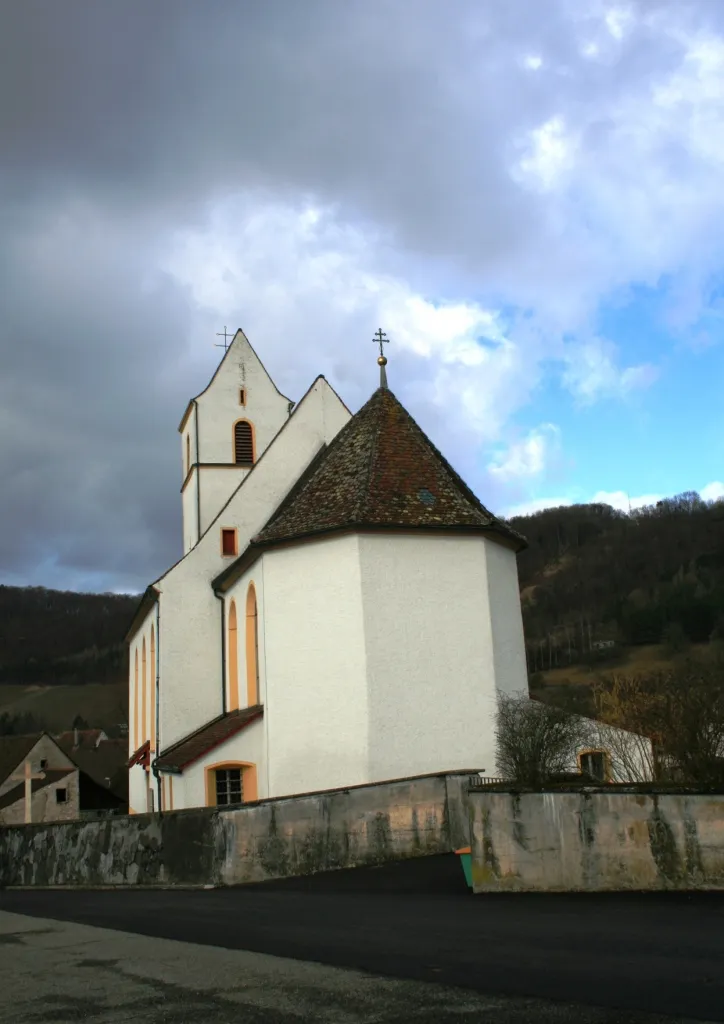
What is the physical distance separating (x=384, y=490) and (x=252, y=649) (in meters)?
5.39

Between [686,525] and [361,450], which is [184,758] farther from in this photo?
[686,525]

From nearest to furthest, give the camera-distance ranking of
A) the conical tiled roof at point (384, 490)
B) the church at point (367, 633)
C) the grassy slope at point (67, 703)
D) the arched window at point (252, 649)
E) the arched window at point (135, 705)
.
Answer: the church at point (367, 633)
the conical tiled roof at point (384, 490)
the arched window at point (252, 649)
the arched window at point (135, 705)
the grassy slope at point (67, 703)

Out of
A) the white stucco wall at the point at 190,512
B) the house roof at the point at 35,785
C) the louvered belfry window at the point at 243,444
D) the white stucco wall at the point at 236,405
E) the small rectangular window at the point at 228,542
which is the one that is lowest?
the house roof at the point at 35,785

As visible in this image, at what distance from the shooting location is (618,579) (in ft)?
373

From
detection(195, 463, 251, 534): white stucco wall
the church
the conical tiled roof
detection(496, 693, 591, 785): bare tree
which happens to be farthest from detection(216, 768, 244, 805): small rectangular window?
detection(195, 463, 251, 534): white stucco wall

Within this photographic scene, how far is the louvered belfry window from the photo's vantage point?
1266 inches

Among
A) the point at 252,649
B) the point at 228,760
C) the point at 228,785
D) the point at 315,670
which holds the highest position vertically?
the point at 252,649

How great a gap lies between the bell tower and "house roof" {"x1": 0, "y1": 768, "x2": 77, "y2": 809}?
27784mm

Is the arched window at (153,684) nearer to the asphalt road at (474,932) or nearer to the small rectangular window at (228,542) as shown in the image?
the small rectangular window at (228,542)

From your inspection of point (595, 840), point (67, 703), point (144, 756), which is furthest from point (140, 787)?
point (67, 703)

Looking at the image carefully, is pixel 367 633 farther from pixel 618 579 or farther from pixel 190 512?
pixel 618 579

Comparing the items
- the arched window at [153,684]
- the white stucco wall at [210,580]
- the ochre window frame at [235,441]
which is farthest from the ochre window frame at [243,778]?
the ochre window frame at [235,441]

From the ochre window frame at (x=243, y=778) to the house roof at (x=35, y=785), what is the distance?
3701cm

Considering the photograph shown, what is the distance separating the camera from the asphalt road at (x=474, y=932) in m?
6.02
